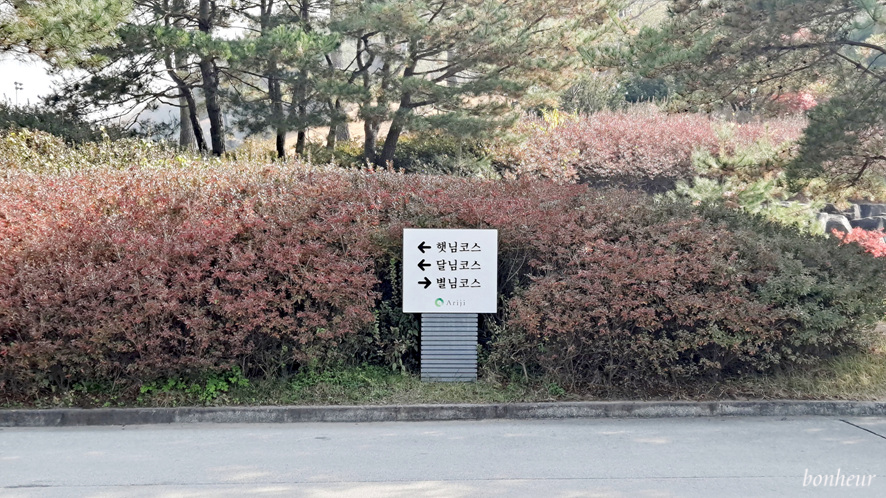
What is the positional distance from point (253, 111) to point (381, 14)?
3553 mm

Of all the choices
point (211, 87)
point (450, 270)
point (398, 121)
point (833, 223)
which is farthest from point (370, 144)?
point (450, 270)

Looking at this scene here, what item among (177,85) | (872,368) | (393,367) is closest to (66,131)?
(177,85)

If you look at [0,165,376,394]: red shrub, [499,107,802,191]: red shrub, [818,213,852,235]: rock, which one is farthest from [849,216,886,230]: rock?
[0,165,376,394]: red shrub

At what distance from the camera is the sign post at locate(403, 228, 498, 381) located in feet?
22.7

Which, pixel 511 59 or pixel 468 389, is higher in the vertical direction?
pixel 511 59

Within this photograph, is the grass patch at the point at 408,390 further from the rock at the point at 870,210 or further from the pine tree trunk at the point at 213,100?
the rock at the point at 870,210

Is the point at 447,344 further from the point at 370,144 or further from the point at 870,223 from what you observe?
the point at 870,223

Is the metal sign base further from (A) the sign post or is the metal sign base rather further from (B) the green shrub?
(B) the green shrub

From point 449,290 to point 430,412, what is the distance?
3.62 ft

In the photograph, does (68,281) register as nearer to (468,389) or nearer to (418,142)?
(468,389)

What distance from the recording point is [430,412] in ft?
21.2

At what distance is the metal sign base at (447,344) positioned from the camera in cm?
700

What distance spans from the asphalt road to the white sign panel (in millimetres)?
1116

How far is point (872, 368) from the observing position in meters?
7.04
